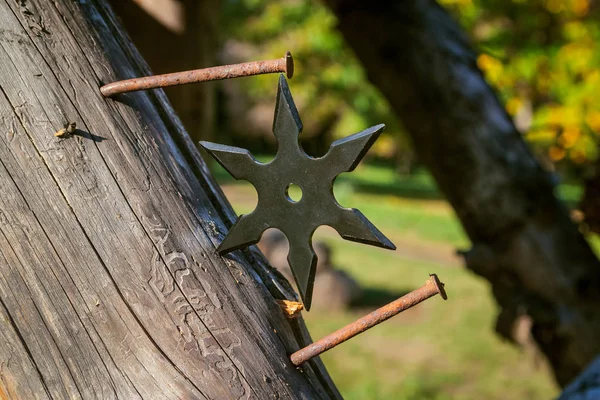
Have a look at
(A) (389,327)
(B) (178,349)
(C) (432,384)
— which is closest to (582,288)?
(B) (178,349)

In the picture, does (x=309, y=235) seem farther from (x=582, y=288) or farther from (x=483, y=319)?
(x=483, y=319)

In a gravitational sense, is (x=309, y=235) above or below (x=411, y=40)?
below

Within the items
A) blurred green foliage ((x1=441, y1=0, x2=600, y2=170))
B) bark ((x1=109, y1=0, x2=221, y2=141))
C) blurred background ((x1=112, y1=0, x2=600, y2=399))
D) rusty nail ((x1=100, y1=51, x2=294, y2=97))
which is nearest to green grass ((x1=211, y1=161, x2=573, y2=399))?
blurred background ((x1=112, y1=0, x2=600, y2=399))

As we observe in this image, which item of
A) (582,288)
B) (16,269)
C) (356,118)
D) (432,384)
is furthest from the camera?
(356,118)

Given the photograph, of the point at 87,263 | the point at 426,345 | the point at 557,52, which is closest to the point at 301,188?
the point at 87,263

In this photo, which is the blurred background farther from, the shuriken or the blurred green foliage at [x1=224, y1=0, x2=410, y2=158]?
the shuriken

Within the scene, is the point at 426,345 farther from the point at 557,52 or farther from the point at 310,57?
the point at 310,57
